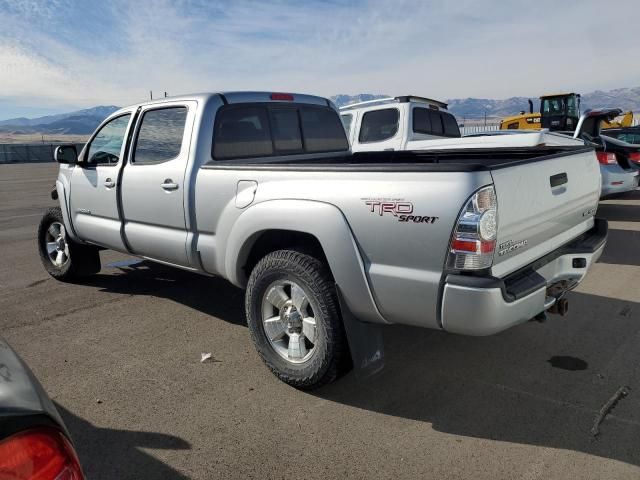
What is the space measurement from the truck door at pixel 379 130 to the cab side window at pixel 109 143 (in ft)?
14.4

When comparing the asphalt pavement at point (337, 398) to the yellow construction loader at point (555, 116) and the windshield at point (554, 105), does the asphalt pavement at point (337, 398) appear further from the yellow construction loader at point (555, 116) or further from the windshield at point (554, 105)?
the windshield at point (554, 105)

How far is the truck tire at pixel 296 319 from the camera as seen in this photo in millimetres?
3084

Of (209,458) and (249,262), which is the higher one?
(249,262)

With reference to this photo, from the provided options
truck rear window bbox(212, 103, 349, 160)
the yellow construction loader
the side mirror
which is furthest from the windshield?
the side mirror

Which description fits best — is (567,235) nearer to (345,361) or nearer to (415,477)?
(345,361)

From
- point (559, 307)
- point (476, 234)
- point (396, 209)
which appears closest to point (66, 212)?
point (396, 209)

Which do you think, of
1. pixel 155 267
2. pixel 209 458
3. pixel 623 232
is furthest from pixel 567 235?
pixel 623 232

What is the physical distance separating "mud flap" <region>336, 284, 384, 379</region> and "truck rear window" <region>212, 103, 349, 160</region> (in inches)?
68.0

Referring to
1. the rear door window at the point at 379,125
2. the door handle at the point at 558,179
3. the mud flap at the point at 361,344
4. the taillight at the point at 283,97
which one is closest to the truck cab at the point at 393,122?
the rear door window at the point at 379,125

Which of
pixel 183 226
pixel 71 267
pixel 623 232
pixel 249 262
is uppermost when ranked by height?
pixel 183 226

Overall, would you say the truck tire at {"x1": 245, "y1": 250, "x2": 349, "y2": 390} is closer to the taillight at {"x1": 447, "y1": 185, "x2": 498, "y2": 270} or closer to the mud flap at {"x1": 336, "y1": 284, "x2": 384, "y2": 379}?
the mud flap at {"x1": 336, "y1": 284, "x2": 384, "y2": 379}

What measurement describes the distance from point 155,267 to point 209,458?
417 cm

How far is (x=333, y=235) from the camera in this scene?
2928 millimetres

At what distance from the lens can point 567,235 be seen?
134 inches
